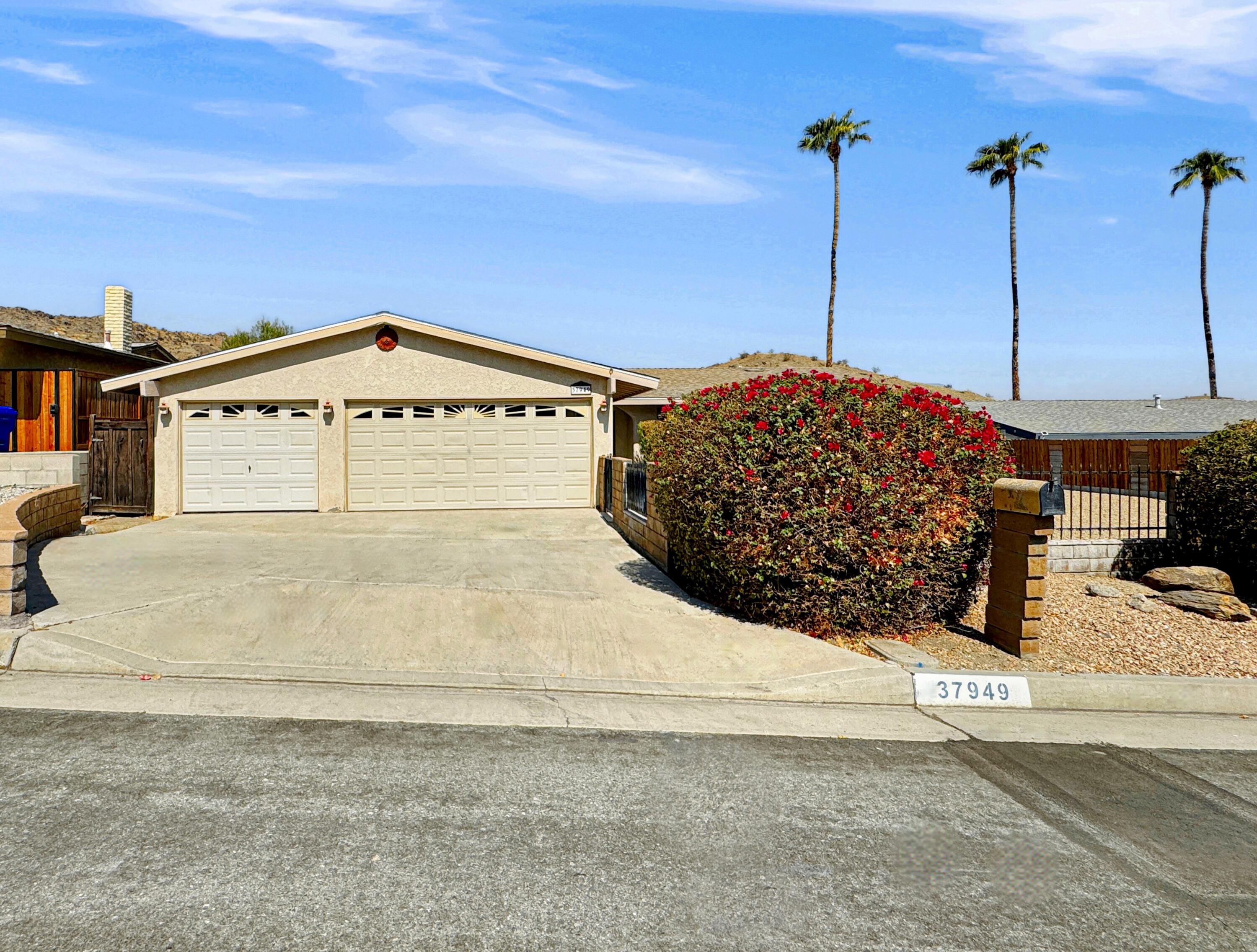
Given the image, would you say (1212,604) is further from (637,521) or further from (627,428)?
(627,428)

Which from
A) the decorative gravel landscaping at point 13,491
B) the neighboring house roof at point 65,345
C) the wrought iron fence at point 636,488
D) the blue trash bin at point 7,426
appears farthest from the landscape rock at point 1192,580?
the neighboring house roof at point 65,345

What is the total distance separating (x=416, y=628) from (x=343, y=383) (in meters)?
10.4

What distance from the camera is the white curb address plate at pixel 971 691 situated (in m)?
6.83

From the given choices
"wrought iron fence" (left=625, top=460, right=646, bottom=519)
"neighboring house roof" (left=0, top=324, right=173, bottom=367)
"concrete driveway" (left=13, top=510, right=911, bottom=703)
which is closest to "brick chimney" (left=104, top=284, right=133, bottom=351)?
"neighboring house roof" (left=0, top=324, right=173, bottom=367)

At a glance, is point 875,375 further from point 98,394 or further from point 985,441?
point 985,441

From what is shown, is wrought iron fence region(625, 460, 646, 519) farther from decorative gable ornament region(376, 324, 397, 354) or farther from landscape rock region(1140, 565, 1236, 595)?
landscape rock region(1140, 565, 1236, 595)

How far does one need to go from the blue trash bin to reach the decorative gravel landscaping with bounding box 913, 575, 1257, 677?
17633mm

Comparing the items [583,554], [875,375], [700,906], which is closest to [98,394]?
[583,554]

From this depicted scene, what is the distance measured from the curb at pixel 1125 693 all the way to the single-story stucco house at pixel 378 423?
11535mm

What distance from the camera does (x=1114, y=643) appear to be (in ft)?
28.0

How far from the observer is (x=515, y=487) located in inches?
699

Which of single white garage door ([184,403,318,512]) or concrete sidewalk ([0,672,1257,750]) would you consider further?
single white garage door ([184,403,318,512])

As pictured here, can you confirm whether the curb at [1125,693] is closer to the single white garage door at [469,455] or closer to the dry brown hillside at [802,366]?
the single white garage door at [469,455]

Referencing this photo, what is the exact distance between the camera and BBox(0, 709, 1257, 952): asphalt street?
3.39m
